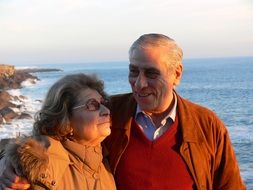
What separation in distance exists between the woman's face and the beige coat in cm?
7

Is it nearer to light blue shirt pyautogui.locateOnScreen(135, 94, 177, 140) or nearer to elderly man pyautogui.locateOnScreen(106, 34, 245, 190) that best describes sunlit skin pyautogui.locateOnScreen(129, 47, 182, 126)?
elderly man pyautogui.locateOnScreen(106, 34, 245, 190)

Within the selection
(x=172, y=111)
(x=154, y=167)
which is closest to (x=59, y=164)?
(x=154, y=167)

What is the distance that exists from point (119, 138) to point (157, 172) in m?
0.38

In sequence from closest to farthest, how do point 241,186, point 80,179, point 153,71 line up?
point 80,179 < point 153,71 < point 241,186

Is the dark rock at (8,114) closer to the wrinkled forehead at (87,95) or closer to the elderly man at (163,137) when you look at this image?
the elderly man at (163,137)

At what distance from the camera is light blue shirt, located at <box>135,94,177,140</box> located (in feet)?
11.7

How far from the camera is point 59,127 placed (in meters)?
3.03

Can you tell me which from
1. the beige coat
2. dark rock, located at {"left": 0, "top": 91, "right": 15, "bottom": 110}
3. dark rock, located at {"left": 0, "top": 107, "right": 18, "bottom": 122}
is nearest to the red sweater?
the beige coat

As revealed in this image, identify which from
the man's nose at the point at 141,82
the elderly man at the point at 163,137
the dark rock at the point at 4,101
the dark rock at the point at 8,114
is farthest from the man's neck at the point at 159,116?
the dark rock at the point at 4,101

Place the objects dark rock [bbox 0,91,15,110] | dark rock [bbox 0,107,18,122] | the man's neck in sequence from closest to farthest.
Result: 1. the man's neck
2. dark rock [bbox 0,107,18,122]
3. dark rock [bbox 0,91,15,110]

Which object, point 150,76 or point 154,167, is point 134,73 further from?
point 154,167

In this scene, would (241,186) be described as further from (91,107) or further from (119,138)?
(91,107)

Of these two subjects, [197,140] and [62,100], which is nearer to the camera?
[62,100]

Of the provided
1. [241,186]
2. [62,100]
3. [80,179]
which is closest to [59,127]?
[62,100]
